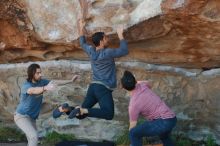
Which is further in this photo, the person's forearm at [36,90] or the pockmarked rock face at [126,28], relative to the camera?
the pockmarked rock face at [126,28]

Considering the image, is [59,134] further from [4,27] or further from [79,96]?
[4,27]

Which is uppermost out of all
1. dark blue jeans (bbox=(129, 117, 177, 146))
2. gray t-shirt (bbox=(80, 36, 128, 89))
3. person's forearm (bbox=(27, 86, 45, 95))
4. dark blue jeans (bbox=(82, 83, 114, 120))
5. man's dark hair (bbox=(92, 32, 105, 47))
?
man's dark hair (bbox=(92, 32, 105, 47))

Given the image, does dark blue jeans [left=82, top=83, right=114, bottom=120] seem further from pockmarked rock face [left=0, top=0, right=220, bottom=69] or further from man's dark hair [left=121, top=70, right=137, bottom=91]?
pockmarked rock face [left=0, top=0, right=220, bottom=69]

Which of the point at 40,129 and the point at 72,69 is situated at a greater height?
the point at 72,69

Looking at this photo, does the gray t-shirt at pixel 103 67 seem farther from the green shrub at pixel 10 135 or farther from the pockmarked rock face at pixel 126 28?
the green shrub at pixel 10 135

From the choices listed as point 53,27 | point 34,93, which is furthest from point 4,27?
point 34,93

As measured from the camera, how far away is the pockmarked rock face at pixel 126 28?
24.0 ft

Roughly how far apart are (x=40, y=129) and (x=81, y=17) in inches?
87.7

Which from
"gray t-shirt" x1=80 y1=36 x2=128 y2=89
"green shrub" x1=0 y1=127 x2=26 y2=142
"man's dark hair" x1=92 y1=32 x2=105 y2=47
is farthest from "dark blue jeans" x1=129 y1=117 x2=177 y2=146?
"green shrub" x1=0 y1=127 x2=26 y2=142

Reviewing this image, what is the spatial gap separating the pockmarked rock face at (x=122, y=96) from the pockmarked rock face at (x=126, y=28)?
0.56ft

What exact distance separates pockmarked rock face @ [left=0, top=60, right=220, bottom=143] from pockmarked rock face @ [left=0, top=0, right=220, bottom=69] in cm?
17

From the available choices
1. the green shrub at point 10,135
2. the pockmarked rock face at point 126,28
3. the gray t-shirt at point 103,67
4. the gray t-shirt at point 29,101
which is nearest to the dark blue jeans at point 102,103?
the gray t-shirt at point 103,67

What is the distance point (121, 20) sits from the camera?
8031 mm

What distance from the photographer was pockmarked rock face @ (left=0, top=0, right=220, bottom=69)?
24.0 ft
